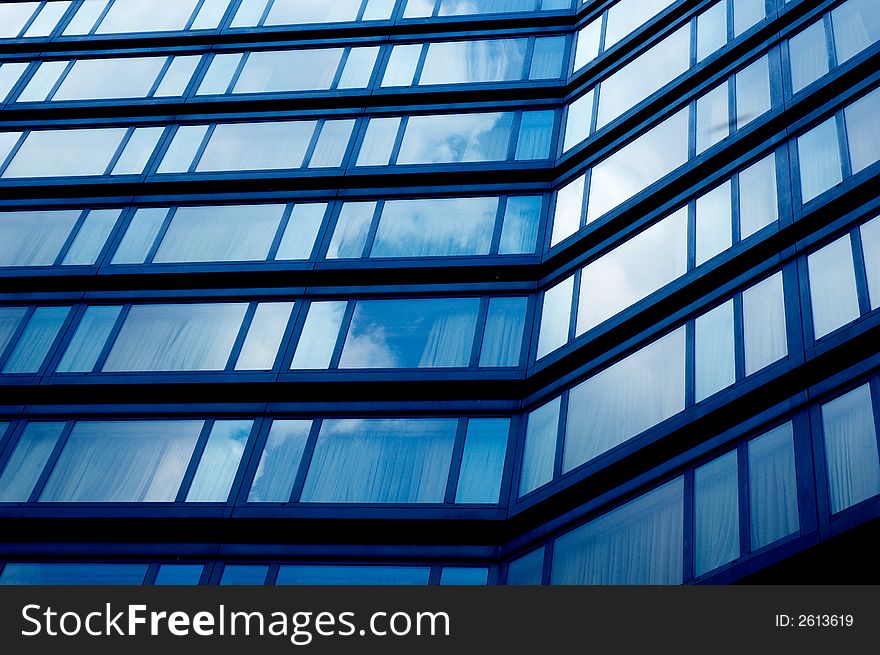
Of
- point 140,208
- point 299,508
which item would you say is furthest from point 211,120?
point 299,508

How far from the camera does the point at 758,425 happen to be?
13922 mm

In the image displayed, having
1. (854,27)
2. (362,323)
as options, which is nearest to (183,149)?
(362,323)

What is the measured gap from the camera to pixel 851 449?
12.5 meters

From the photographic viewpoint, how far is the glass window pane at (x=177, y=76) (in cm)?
2738

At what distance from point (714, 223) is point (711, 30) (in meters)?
6.56

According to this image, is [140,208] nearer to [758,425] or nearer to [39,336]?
[39,336]

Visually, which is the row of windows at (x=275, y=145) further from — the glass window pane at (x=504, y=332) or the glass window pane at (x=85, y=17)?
the glass window pane at (x=504, y=332)

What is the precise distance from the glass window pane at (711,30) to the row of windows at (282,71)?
413cm

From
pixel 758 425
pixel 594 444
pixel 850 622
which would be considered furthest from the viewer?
pixel 594 444

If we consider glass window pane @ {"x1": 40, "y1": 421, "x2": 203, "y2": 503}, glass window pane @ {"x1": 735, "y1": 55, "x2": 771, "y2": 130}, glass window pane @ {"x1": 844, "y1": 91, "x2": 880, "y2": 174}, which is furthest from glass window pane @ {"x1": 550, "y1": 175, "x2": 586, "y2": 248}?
glass window pane @ {"x1": 40, "y1": 421, "x2": 203, "y2": 503}

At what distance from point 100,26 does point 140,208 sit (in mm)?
8755

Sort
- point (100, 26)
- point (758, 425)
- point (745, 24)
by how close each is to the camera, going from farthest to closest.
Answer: point (100, 26)
point (745, 24)
point (758, 425)

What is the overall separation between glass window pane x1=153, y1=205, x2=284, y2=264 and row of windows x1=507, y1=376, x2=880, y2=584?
10.2 m

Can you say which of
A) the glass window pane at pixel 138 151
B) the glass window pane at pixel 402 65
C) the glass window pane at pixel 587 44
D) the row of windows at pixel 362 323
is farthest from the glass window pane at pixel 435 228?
the glass window pane at pixel 138 151
